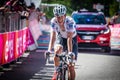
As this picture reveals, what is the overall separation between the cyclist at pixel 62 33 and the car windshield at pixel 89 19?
1281cm

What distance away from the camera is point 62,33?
10.3m

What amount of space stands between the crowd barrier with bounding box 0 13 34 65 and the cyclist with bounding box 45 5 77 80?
423 cm

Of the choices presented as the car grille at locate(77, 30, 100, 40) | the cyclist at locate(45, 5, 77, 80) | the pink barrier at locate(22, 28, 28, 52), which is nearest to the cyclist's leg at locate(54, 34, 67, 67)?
the cyclist at locate(45, 5, 77, 80)

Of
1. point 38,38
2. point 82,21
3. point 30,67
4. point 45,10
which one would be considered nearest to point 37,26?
point 38,38

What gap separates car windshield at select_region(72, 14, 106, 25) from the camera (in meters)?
23.5

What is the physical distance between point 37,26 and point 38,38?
1.84ft

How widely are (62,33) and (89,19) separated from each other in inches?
528

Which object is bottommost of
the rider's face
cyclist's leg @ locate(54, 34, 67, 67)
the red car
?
the red car

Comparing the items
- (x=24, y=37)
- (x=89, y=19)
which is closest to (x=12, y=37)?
(x=24, y=37)

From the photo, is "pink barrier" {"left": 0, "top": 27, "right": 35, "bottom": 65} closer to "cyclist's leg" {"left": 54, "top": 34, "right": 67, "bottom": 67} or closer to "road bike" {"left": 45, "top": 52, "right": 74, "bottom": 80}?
"cyclist's leg" {"left": 54, "top": 34, "right": 67, "bottom": 67}

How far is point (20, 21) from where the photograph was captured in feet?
70.2

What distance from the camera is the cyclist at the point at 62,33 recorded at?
9578 mm

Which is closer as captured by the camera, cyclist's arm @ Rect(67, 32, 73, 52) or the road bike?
the road bike

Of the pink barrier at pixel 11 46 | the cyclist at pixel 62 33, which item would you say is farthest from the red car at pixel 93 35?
the cyclist at pixel 62 33
